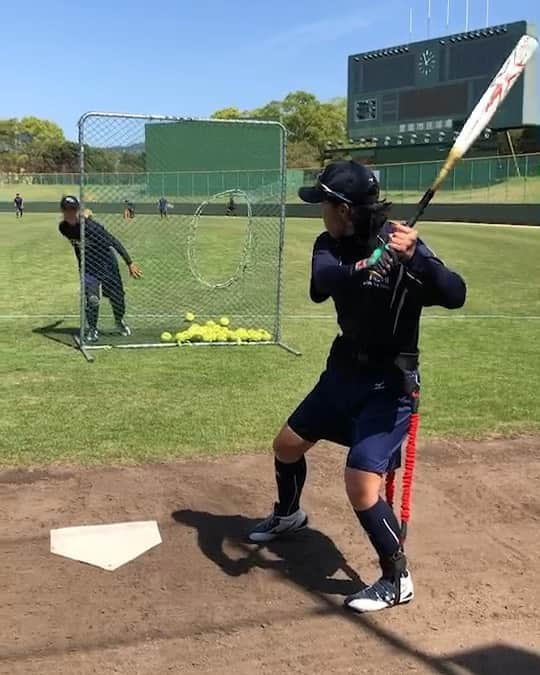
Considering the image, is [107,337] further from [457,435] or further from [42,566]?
[42,566]

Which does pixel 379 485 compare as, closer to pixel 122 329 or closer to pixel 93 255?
pixel 93 255

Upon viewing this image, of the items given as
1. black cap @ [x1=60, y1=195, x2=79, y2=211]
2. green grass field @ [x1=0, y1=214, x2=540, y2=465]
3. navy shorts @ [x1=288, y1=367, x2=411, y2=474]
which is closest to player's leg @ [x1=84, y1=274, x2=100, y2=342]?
green grass field @ [x1=0, y1=214, x2=540, y2=465]

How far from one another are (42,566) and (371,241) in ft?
7.54

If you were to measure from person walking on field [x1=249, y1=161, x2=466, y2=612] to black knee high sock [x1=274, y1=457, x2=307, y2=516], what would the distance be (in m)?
0.44

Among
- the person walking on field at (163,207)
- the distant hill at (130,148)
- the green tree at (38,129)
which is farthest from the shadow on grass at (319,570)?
the green tree at (38,129)

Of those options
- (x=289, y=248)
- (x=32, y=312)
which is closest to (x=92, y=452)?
(x=32, y=312)

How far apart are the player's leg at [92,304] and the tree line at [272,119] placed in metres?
69.3

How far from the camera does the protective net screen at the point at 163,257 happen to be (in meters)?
9.69

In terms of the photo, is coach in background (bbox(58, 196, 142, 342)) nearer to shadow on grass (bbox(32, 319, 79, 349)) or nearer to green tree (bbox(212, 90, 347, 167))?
shadow on grass (bbox(32, 319, 79, 349))

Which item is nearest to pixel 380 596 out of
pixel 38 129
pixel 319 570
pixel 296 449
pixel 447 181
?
pixel 319 570

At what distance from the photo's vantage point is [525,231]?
33594 millimetres

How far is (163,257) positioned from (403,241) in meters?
15.6

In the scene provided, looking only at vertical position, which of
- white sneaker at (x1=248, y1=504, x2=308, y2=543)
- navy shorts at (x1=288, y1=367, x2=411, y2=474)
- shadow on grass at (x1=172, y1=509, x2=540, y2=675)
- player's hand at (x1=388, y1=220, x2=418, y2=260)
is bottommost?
shadow on grass at (x1=172, y1=509, x2=540, y2=675)

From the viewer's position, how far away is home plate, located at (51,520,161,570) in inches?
157
